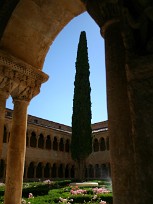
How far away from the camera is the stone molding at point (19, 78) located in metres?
4.31

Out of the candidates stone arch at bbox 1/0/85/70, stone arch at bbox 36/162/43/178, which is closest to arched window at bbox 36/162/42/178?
stone arch at bbox 36/162/43/178

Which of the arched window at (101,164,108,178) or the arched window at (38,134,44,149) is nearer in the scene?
the arched window at (38,134,44,149)

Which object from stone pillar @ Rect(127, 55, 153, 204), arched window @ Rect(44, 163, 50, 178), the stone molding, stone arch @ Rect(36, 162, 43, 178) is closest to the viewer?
stone pillar @ Rect(127, 55, 153, 204)

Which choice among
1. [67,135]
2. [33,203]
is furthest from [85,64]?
[33,203]

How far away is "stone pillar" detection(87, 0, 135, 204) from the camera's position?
74.9 inches

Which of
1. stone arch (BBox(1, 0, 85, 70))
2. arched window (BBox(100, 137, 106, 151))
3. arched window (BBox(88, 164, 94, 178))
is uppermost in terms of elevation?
Result: arched window (BBox(100, 137, 106, 151))

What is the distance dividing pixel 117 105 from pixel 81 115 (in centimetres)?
2166

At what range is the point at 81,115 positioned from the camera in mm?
23734

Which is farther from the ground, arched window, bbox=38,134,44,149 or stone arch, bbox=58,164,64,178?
arched window, bbox=38,134,44,149

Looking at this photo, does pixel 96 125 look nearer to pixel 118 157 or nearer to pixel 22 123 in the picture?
pixel 22 123

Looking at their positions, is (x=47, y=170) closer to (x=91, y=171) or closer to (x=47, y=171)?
(x=47, y=171)

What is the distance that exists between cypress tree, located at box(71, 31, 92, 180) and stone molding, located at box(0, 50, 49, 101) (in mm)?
18537

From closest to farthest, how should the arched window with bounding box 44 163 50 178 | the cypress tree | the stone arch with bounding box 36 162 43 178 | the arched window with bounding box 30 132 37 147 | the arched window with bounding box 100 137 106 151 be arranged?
the cypress tree < the arched window with bounding box 30 132 37 147 < the stone arch with bounding box 36 162 43 178 < the arched window with bounding box 44 163 50 178 < the arched window with bounding box 100 137 106 151

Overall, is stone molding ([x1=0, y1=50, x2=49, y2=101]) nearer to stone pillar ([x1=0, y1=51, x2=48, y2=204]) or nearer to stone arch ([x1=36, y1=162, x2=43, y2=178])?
stone pillar ([x1=0, y1=51, x2=48, y2=204])
